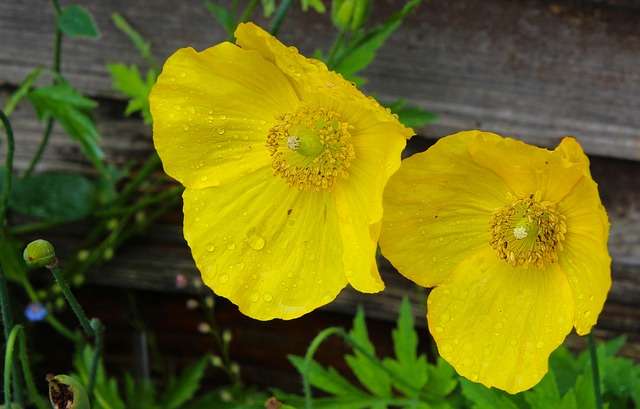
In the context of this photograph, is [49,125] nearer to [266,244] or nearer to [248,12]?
[248,12]

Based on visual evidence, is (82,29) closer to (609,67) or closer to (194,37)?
(194,37)

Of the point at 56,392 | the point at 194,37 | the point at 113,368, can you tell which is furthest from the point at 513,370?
the point at 113,368

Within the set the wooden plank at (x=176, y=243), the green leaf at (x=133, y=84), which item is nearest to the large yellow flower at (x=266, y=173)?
the green leaf at (x=133, y=84)

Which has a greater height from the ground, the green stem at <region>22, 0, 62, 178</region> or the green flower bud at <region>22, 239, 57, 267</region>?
the green flower bud at <region>22, 239, 57, 267</region>

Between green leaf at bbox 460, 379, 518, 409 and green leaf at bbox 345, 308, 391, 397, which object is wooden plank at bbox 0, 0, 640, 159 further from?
green leaf at bbox 460, 379, 518, 409

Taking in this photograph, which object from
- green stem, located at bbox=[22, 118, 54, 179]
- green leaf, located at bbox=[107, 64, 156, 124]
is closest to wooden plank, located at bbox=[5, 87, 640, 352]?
green stem, located at bbox=[22, 118, 54, 179]

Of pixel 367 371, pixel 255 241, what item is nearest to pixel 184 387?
pixel 367 371
